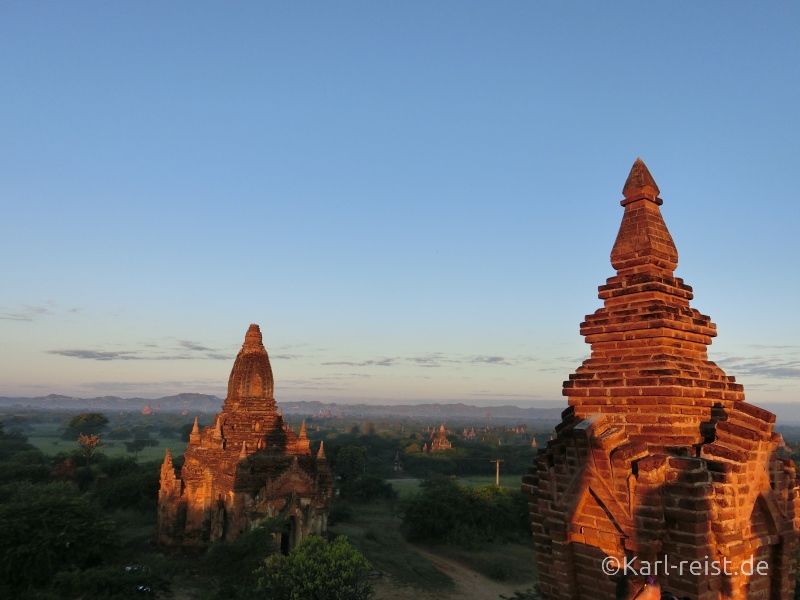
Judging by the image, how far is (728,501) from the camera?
211 inches

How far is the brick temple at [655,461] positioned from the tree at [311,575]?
15.3 metres

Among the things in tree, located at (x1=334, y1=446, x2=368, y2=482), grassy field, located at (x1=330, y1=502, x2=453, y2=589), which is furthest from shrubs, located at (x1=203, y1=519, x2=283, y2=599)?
tree, located at (x1=334, y1=446, x2=368, y2=482)

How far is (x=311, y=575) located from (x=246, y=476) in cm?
694

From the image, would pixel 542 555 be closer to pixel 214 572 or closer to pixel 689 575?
pixel 689 575

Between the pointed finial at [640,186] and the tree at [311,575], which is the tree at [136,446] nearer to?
the tree at [311,575]

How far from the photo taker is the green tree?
74.1ft

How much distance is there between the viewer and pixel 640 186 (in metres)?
6.97

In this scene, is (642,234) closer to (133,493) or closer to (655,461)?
(655,461)

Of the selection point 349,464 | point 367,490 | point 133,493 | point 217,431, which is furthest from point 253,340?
point 349,464

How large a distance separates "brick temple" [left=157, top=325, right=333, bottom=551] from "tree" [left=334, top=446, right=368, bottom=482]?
1545 inches

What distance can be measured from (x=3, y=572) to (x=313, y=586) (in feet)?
42.7

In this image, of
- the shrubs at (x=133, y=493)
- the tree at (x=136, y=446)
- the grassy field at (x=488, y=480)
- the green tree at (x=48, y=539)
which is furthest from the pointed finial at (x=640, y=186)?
the tree at (x=136, y=446)

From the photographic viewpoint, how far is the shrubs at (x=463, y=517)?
4034cm

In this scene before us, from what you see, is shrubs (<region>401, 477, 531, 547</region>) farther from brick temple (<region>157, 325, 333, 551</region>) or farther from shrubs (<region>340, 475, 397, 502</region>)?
brick temple (<region>157, 325, 333, 551</region>)
